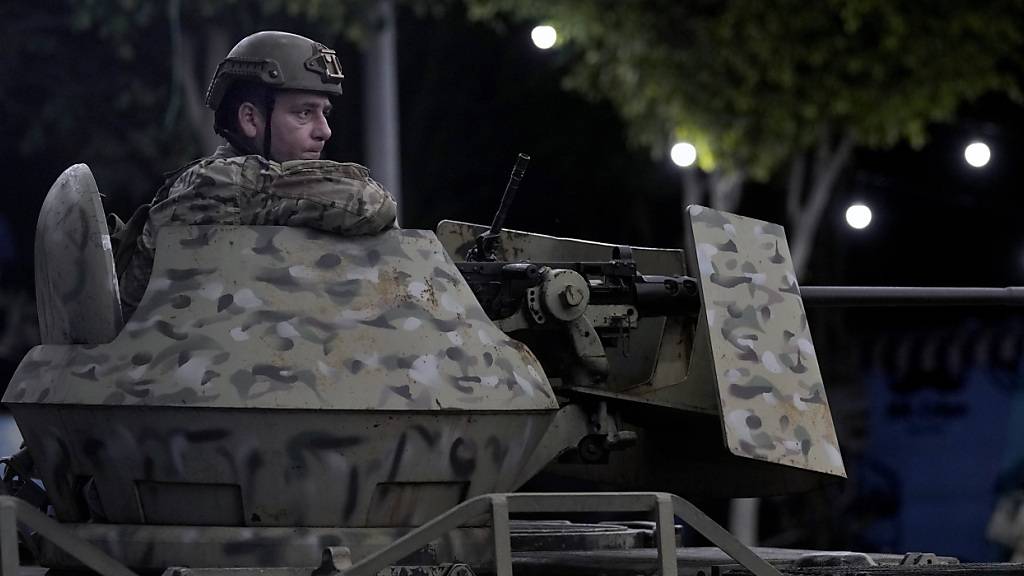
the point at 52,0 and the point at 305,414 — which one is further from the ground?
the point at 52,0

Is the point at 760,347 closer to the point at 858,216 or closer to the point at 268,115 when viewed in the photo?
the point at 268,115

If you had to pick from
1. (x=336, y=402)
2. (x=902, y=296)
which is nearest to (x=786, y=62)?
(x=902, y=296)

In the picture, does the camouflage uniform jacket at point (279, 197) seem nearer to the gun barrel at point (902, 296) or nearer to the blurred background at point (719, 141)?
the gun barrel at point (902, 296)

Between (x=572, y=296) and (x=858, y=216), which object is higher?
(x=858, y=216)

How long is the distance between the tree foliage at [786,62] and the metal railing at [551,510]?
945 cm

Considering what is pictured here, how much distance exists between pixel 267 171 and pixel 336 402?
2.75 ft

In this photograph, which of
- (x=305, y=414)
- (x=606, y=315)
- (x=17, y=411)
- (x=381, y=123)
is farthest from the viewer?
(x=381, y=123)

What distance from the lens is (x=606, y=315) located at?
6.71 m

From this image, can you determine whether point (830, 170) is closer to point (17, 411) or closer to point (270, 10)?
point (270, 10)

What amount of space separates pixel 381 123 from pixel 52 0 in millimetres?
2954

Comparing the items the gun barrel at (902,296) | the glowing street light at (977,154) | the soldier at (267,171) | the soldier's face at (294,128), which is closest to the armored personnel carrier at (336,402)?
the soldier at (267,171)

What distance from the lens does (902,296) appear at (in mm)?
8008

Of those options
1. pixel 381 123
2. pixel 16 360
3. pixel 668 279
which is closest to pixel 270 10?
pixel 381 123

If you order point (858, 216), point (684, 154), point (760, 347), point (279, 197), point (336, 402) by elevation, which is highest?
point (684, 154)
